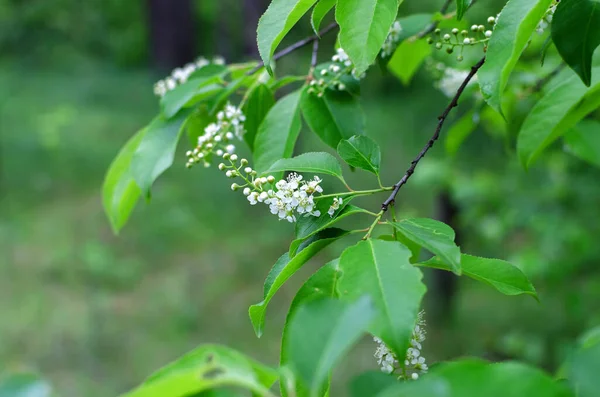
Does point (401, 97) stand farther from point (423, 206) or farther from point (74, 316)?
point (74, 316)

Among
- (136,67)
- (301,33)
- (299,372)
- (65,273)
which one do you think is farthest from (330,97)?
(136,67)

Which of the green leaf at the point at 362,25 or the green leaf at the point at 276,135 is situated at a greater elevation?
the green leaf at the point at 276,135

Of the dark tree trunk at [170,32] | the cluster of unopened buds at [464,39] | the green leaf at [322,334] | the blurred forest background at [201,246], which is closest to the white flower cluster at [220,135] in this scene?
the cluster of unopened buds at [464,39]

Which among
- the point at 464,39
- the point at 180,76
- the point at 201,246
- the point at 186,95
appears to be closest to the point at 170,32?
the point at 201,246

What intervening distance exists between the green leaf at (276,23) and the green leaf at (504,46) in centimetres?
24

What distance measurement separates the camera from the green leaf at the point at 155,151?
1046 millimetres

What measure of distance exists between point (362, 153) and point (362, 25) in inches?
6.3

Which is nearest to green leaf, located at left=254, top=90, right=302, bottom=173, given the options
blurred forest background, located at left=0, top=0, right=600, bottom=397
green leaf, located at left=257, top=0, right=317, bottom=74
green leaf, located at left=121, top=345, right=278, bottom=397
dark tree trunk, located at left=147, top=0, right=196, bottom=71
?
green leaf, located at left=257, top=0, right=317, bottom=74

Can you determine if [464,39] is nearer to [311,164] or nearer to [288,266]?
[311,164]

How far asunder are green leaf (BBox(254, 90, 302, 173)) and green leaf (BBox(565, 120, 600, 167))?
0.57m

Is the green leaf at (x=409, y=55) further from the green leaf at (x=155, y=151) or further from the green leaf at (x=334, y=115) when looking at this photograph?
the green leaf at (x=155, y=151)

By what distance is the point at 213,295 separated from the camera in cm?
441

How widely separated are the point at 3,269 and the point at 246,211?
6.86 ft

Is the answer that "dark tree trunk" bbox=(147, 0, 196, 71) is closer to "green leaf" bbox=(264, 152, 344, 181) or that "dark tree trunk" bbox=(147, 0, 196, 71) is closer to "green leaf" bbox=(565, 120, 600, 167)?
"green leaf" bbox=(565, 120, 600, 167)
